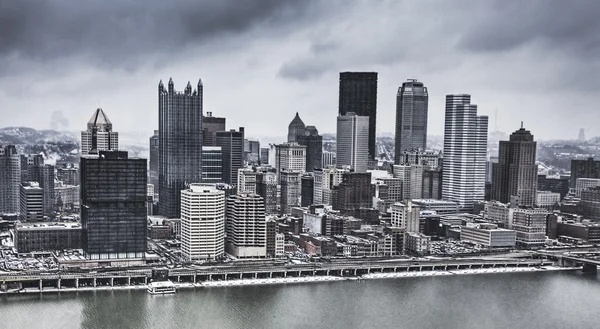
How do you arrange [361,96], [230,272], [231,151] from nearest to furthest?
[230,272] < [231,151] < [361,96]

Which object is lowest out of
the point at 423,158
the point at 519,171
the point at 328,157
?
the point at 519,171

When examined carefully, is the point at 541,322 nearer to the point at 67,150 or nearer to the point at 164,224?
the point at 164,224

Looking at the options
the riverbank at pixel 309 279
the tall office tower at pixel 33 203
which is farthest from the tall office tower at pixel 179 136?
the riverbank at pixel 309 279

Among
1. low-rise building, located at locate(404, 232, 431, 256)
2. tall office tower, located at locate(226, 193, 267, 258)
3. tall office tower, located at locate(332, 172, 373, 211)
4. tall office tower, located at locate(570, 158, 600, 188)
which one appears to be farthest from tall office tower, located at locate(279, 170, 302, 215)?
tall office tower, located at locate(570, 158, 600, 188)

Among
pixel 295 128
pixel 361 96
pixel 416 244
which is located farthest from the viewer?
pixel 361 96

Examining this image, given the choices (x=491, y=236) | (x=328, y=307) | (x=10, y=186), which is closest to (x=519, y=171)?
(x=491, y=236)

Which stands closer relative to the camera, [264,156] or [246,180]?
[246,180]

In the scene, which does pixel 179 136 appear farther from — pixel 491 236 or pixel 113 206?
pixel 491 236
